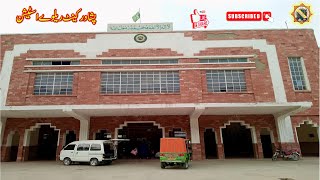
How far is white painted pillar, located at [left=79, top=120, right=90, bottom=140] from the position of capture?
50.3 ft

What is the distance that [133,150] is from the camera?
16.1 meters

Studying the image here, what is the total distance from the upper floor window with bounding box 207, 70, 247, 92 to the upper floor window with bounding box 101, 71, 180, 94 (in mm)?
2314

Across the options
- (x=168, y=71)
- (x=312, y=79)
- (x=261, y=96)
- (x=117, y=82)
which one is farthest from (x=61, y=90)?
(x=312, y=79)

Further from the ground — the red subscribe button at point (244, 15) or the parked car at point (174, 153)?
the red subscribe button at point (244, 15)

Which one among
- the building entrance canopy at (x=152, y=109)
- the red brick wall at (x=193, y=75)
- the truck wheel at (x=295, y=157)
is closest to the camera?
the building entrance canopy at (x=152, y=109)

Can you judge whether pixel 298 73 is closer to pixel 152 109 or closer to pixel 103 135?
pixel 152 109

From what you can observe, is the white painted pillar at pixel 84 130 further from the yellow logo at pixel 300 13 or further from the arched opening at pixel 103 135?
the yellow logo at pixel 300 13

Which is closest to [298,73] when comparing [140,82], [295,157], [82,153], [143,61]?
[295,157]

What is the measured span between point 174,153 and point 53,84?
968 centimetres

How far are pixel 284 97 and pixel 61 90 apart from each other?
49.0 feet

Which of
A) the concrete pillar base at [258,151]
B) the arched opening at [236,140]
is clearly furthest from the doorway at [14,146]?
the concrete pillar base at [258,151]

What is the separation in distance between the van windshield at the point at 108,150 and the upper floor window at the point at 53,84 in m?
4.68

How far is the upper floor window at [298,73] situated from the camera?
1628 cm

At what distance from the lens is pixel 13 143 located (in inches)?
662
